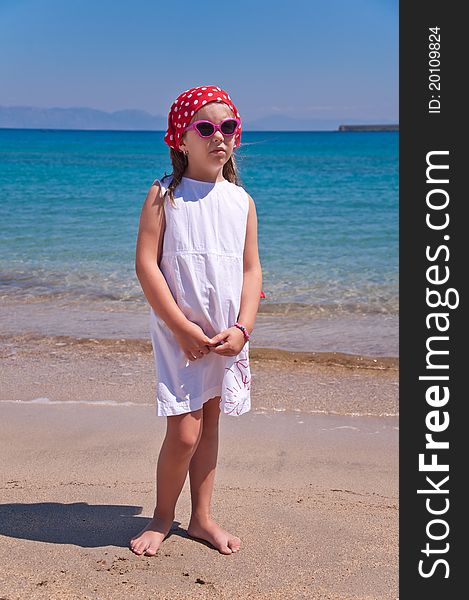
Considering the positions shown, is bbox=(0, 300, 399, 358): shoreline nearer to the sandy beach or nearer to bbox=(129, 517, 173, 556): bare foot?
the sandy beach

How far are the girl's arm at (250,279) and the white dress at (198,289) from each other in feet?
0.13

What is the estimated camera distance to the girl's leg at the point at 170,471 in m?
2.97

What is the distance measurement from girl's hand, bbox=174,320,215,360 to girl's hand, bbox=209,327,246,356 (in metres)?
0.03

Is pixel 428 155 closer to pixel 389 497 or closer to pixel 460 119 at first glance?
pixel 460 119

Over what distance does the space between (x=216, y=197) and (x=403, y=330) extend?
96 centimetres

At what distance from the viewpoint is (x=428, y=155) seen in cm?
352

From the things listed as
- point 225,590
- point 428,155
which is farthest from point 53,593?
point 428,155

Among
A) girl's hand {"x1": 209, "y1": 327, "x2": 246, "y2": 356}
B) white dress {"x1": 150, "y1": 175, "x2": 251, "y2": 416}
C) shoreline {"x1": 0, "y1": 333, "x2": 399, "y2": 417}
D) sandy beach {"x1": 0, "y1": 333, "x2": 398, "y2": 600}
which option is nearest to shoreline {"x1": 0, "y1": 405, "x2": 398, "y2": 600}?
sandy beach {"x1": 0, "y1": 333, "x2": 398, "y2": 600}

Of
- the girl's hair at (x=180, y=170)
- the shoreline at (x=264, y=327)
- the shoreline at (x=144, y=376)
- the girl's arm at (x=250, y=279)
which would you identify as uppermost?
the girl's hair at (x=180, y=170)

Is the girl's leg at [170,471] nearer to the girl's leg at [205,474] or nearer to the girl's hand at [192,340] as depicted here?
the girl's leg at [205,474]

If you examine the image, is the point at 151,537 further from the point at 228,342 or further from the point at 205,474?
the point at 228,342

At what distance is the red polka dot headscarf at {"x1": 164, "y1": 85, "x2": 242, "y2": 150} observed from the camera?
2.94 m

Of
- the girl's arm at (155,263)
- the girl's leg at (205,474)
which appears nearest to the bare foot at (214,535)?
the girl's leg at (205,474)

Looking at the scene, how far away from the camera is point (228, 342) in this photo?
2.92m
